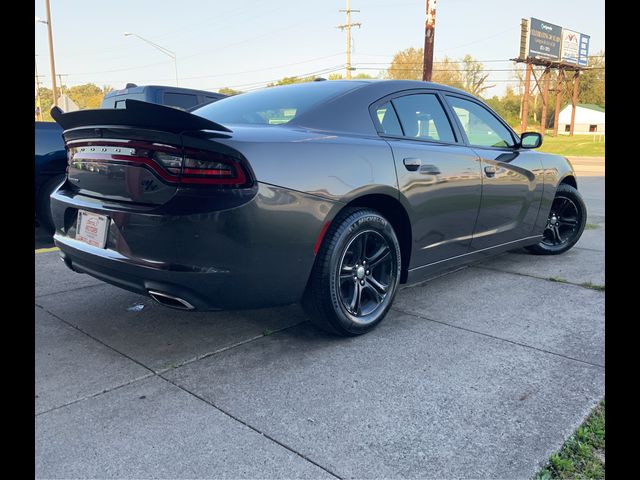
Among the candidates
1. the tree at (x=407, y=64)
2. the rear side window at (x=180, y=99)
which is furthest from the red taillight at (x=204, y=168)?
the tree at (x=407, y=64)

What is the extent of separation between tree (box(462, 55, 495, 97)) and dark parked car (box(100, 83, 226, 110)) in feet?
224

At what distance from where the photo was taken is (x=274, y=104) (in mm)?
3328

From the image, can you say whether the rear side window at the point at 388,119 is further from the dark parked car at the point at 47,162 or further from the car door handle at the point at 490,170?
the dark parked car at the point at 47,162

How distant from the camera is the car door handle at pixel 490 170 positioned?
3937mm

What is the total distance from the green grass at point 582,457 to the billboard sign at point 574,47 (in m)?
56.1

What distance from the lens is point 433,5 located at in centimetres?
1450

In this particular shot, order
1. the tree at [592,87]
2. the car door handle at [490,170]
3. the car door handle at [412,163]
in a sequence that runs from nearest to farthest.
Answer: the car door handle at [412,163], the car door handle at [490,170], the tree at [592,87]

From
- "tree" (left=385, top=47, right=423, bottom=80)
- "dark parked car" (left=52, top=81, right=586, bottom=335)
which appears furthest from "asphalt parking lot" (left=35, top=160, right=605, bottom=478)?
"tree" (left=385, top=47, right=423, bottom=80)

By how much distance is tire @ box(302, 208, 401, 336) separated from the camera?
9.46 ft

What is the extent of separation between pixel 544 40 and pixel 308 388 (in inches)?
2124
